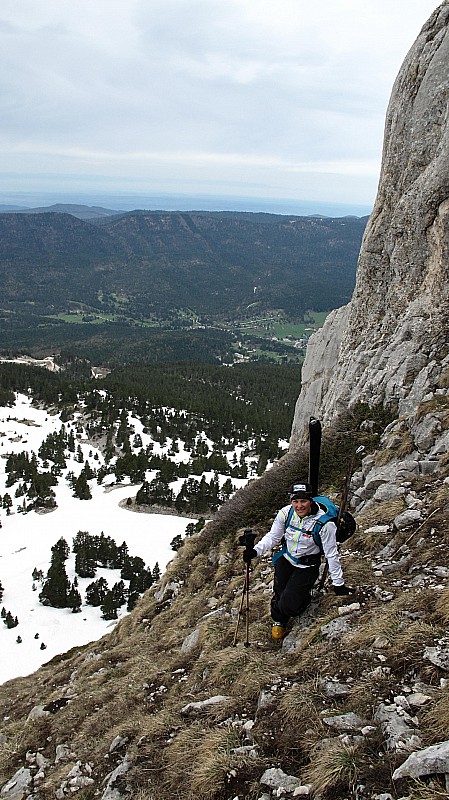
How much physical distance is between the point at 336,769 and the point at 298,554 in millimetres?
3379

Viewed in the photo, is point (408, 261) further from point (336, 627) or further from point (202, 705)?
Answer: point (202, 705)

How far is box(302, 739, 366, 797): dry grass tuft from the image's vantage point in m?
4.53

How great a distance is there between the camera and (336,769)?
15.0 feet

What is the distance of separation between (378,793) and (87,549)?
1866 inches

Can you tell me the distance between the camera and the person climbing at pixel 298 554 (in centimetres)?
758

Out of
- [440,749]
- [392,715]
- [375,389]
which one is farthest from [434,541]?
[375,389]

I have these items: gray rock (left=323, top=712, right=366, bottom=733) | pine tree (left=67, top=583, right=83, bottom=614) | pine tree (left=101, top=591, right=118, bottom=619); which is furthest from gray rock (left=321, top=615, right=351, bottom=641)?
pine tree (left=67, top=583, right=83, bottom=614)

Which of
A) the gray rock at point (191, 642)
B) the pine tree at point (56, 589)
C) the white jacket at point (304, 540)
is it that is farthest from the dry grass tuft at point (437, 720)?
the pine tree at point (56, 589)

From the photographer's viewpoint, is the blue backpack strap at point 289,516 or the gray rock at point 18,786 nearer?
the gray rock at point 18,786

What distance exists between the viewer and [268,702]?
20.4 feet

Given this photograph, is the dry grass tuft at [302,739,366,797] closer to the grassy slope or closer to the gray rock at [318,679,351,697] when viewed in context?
the grassy slope

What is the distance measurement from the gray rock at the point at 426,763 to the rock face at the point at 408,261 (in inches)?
416

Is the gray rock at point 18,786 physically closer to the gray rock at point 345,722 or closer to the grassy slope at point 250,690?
the grassy slope at point 250,690

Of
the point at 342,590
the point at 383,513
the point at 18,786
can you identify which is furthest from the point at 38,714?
the point at 383,513
